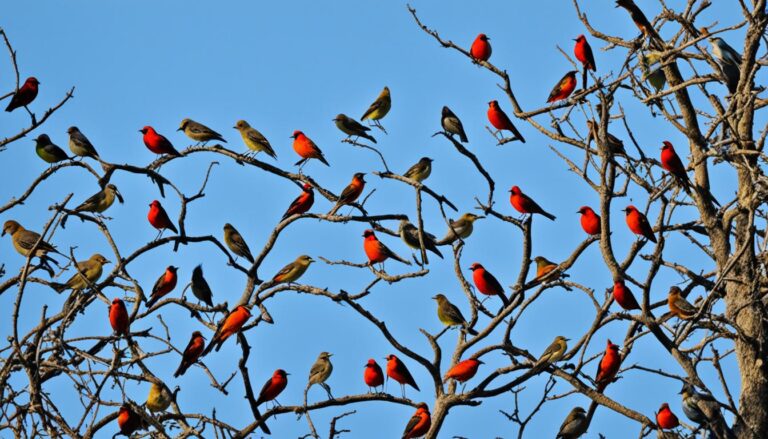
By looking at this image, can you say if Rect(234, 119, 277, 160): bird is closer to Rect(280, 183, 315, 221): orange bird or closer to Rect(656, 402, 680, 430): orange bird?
Rect(280, 183, 315, 221): orange bird

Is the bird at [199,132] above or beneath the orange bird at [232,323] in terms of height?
above

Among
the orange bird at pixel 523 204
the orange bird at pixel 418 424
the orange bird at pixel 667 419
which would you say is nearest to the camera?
Result: the orange bird at pixel 418 424

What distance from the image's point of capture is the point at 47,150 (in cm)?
1272

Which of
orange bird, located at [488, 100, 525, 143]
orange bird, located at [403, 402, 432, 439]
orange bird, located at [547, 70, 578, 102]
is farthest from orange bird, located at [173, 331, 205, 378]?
orange bird, located at [547, 70, 578, 102]

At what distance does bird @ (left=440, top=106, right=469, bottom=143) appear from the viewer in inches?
519

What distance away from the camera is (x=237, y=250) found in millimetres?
12438

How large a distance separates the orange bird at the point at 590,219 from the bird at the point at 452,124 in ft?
5.51

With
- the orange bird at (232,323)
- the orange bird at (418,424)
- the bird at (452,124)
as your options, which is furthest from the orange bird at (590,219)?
the orange bird at (232,323)

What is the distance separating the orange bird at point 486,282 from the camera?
11.8 meters

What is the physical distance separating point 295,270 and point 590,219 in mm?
3075

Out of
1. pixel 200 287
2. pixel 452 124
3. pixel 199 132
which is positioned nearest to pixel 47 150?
pixel 199 132

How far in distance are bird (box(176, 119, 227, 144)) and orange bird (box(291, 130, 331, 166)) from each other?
0.82 metres

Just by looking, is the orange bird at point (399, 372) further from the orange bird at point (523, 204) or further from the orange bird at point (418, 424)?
the orange bird at point (523, 204)

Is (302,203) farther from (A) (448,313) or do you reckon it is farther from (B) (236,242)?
(A) (448,313)
